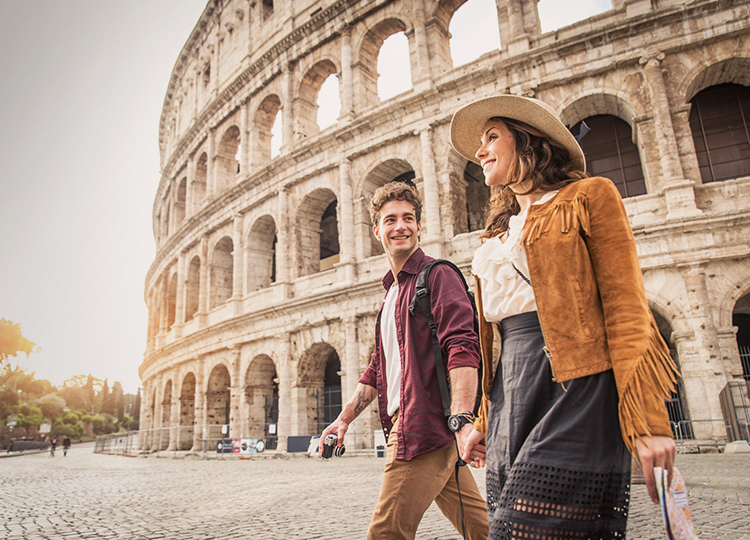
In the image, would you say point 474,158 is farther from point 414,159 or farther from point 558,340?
point 414,159

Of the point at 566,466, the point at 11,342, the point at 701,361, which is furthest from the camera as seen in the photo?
the point at 11,342

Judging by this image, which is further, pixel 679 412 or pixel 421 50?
pixel 421 50

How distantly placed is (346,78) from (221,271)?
8.92m

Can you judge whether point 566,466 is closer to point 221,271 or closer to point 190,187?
point 221,271

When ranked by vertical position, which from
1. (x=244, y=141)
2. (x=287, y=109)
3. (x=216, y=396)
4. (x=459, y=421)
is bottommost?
(x=459, y=421)

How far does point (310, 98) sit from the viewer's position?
1733 cm

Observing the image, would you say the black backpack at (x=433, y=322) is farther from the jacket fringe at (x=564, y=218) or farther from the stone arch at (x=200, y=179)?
the stone arch at (x=200, y=179)

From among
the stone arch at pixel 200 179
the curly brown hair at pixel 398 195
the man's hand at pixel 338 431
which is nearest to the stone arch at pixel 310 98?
the stone arch at pixel 200 179

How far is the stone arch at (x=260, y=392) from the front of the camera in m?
16.1

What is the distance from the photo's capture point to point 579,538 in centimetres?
130

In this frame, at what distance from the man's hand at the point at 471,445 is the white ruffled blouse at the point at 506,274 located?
15.8 inches

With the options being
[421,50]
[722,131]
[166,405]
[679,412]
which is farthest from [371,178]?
Result: [166,405]

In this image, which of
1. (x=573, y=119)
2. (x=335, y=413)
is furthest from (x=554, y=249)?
(x=335, y=413)

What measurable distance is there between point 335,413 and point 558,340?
14.2 metres
